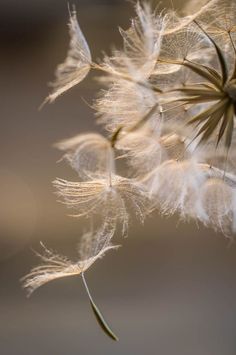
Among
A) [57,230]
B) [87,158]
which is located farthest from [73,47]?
[57,230]

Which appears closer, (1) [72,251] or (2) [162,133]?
(2) [162,133]

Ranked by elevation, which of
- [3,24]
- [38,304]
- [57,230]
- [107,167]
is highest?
[3,24]

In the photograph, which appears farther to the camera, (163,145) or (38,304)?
(38,304)

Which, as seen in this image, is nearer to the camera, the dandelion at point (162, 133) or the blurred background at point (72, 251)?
the dandelion at point (162, 133)

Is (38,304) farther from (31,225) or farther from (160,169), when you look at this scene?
(160,169)

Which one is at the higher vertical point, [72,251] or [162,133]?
[72,251]

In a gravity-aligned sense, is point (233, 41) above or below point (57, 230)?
below

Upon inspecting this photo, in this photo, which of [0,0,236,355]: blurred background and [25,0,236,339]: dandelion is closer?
[25,0,236,339]: dandelion
